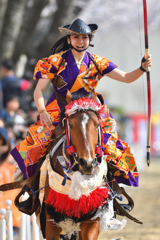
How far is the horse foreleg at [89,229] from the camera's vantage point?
479cm

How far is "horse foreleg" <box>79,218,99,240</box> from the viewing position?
479cm

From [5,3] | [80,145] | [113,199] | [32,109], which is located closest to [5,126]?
[32,109]

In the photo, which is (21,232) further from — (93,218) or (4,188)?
(93,218)

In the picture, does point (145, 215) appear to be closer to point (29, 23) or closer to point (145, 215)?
point (145, 215)

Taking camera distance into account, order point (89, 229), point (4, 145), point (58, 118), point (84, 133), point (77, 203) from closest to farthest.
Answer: point (84, 133) → point (77, 203) → point (89, 229) → point (58, 118) → point (4, 145)

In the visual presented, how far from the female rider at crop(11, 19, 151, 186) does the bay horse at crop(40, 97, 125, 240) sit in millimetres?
Answer: 304

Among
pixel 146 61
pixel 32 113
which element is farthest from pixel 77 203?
pixel 32 113

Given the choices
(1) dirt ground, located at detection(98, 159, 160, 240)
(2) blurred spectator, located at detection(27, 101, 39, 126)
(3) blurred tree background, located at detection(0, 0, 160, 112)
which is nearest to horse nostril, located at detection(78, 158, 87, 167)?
(1) dirt ground, located at detection(98, 159, 160, 240)

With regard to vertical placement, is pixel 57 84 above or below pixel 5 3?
below

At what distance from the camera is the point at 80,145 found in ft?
14.3

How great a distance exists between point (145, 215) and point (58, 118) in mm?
5276

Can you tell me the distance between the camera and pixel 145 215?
994 cm

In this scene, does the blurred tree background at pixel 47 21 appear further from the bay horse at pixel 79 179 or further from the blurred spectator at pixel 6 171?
the bay horse at pixel 79 179

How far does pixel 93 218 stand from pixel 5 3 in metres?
8.63
